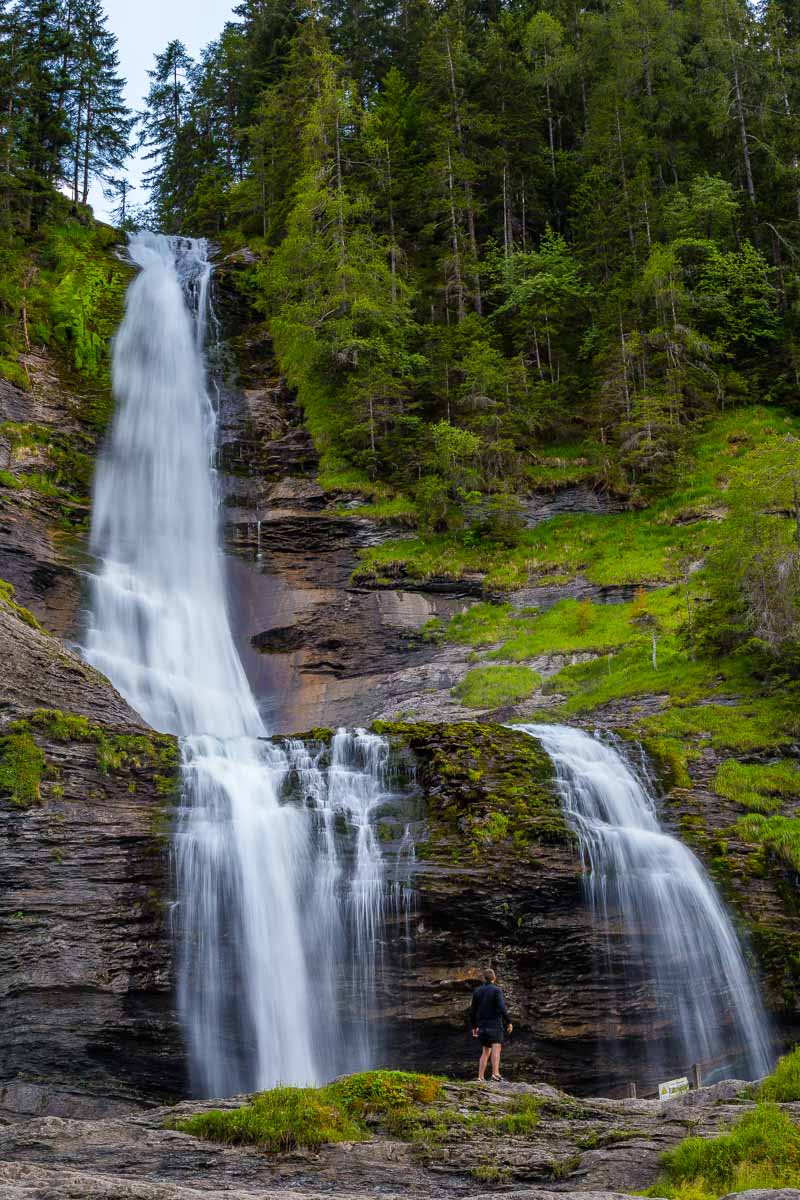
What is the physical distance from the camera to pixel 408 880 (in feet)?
46.7

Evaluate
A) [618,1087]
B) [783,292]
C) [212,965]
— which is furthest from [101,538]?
[783,292]

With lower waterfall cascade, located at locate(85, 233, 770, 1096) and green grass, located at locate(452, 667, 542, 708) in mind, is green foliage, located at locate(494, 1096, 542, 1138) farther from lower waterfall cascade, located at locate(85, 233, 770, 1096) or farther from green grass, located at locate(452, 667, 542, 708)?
green grass, located at locate(452, 667, 542, 708)

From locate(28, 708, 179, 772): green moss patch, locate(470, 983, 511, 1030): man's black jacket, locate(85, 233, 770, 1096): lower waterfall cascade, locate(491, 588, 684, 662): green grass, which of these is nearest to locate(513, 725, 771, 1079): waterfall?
locate(85, 233, 770, 1096): lower waterfall cascade

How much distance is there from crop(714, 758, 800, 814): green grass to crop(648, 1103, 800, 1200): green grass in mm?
10106

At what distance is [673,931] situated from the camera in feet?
47.0

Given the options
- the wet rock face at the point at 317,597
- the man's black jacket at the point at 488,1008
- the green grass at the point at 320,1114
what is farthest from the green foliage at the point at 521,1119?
the wet rock face at the point at 317,597

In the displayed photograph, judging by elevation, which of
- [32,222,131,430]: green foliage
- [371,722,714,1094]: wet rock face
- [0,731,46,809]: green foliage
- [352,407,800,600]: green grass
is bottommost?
[371,722,714,1094]: wet rock face

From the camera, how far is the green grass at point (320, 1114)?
8070 millimetres

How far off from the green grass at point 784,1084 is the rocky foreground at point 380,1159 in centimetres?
24

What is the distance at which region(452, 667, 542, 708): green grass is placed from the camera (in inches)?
878

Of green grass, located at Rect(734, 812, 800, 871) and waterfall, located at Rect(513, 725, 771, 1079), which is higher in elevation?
green grass, located at Rect(734, 812, 800, 871)

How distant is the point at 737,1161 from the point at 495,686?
637 inches

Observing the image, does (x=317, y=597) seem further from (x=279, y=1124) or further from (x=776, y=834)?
(x=279, y=1124)

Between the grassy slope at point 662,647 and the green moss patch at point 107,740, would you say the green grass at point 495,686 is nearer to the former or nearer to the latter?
the grassy slope at point 662,647
